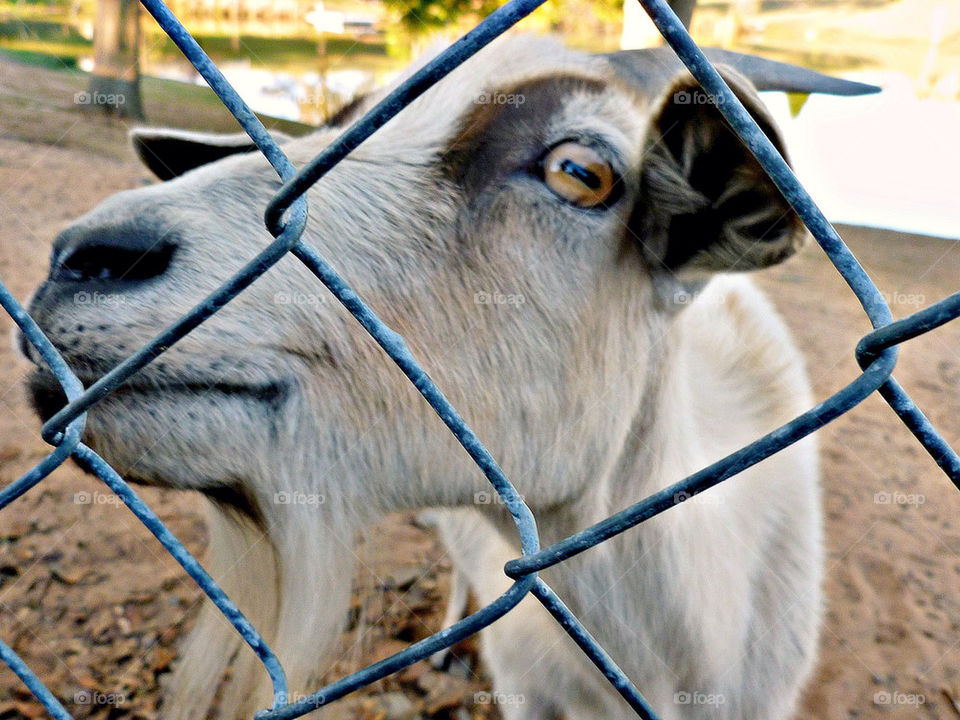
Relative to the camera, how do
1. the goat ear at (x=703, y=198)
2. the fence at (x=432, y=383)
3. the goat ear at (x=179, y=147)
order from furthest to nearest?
the goat ear at (x=179, y=147) → the goat ear at (x=703, y=198) → the fence at (x=432, y=383)

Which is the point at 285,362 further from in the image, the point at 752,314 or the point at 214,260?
the point at 752,314

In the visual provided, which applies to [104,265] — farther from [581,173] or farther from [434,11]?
[434,11]

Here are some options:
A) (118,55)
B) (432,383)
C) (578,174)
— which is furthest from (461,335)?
(118,55)

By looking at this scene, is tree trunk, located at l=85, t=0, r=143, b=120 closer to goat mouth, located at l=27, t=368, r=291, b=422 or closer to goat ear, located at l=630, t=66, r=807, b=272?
goat mouth, located at l=27, t=368, r=291, b=422

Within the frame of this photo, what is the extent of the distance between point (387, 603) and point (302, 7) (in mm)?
11107

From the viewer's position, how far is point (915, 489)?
3.80 meters

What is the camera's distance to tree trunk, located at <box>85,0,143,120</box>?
8938 mm

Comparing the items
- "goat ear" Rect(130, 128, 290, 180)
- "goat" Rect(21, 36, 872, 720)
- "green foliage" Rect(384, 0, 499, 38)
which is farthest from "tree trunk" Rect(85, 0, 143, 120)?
"goat" Rect(21, 36, 872, 720)

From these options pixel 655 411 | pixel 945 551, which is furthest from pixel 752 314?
pixel 945 551

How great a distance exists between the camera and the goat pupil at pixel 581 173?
1.37 metres

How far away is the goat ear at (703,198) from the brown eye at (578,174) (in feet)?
0.26

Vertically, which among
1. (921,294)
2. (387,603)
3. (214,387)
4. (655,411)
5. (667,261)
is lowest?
(387,603)

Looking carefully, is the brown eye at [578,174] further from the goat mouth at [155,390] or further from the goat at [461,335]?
the goat mouth at [155,390]

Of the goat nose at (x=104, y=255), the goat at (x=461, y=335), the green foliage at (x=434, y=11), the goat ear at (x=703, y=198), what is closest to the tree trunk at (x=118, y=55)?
the green foliage at (x=434, y=11)
